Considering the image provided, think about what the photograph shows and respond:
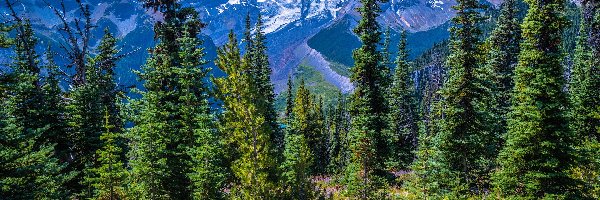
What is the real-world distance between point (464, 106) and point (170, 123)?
1379 centimetres

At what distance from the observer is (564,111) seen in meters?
16.8

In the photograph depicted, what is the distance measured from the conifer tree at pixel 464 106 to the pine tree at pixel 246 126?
29.5ft

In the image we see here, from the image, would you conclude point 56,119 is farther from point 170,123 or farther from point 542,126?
point 542,126

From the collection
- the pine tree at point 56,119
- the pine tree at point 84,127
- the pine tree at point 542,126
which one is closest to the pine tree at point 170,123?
the pine tree at point 84,127

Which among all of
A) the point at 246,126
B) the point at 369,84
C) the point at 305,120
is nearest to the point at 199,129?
the point at 246,126

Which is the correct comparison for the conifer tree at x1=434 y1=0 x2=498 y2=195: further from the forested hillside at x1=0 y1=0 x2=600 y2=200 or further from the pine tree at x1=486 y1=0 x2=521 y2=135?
the pine tree at x1=486 y1=0 x2=521 y2=135

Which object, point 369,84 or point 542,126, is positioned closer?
point 542,126

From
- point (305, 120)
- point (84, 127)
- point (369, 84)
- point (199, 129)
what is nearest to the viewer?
point (199, 129)

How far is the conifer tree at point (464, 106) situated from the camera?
18.7m

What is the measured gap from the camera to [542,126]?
16.7 m

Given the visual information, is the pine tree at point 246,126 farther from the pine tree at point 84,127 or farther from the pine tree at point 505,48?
the pine tree at point 505,48

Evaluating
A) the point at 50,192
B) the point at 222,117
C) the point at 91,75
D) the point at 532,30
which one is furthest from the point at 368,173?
the point at 91,75

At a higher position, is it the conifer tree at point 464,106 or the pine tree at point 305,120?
the conifer tree at point 464,106

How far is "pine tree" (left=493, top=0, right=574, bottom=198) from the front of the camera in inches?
653
